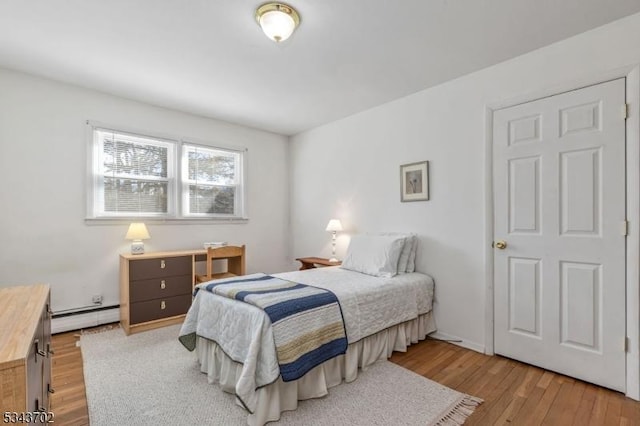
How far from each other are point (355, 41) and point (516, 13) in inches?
41.4

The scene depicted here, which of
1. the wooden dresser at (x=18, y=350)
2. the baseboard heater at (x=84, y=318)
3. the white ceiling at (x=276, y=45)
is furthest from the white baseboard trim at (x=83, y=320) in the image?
the white ceiling at (x=276, y=45)

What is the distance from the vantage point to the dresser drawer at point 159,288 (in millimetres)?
3086

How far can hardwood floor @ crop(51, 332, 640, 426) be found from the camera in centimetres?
178

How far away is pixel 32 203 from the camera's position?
114 inches

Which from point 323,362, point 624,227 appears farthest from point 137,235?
point 624,227

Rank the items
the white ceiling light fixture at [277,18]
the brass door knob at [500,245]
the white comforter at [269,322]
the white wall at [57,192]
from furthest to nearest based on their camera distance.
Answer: the white wall at [57,192] < the brass door knob at [500,245] < the white ceiling light fixture at [277,18] < the white comforter at [269,322]

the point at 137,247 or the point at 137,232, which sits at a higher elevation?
the point at 137,232

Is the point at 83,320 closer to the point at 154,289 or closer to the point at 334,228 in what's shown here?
the point at 154,289

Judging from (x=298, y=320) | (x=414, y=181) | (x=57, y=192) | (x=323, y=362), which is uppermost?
(x=414, y=181)

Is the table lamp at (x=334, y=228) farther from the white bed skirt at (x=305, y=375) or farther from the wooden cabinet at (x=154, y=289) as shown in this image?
the wooden cabinet at (x=154, y=289)

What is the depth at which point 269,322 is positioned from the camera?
1764 mm

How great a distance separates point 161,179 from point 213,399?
2676mm

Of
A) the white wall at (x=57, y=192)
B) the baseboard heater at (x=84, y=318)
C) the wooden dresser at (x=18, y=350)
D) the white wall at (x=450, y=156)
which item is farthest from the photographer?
the baseboard heater at (x=84, y=318)

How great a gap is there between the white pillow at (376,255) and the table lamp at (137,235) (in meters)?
2.18
